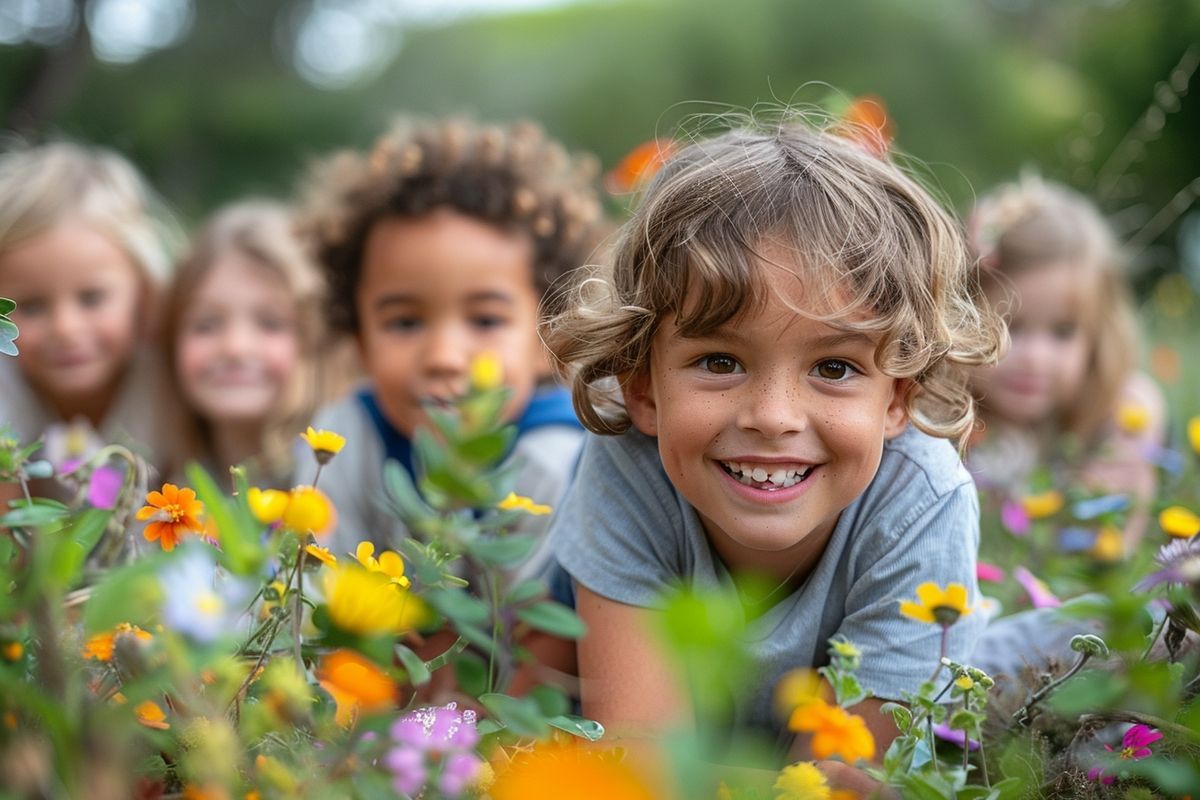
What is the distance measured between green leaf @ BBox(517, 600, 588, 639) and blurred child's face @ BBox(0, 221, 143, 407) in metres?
2.33

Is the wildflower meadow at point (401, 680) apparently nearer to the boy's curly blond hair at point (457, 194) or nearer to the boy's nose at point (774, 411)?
the boy's nose at point (774, 411)

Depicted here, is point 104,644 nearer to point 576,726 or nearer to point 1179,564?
point 576,726

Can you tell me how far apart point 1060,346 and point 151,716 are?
8.60 feet

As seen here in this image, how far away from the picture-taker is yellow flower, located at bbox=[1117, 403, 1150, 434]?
276cm

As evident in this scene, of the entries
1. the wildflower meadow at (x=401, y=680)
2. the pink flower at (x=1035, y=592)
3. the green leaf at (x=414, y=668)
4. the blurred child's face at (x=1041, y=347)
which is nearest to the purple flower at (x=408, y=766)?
the wildflower meadow at (x=401, y=680)

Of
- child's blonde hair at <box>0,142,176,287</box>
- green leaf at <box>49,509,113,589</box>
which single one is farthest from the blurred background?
green leaf at <box>49,509,113,589</box>

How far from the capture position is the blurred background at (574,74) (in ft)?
25.4

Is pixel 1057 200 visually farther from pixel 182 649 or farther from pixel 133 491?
pixel 182 649

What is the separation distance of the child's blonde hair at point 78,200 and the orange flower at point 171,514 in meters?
2.04

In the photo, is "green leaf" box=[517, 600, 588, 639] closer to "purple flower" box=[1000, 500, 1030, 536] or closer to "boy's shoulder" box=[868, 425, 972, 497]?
"boy's shoulder" box=[868, 425, 972, 497]

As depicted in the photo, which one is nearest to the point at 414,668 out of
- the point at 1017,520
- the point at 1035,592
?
the point at 1035,592

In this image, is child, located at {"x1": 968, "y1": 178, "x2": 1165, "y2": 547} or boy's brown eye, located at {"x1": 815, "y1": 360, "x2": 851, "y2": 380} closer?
boy's brown eye, located at {"x1": 815, "y1": 360, "x2": 851, "y2": 380}

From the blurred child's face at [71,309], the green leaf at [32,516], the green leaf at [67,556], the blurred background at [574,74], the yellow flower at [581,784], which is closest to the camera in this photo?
the yellow flower at [581,784]

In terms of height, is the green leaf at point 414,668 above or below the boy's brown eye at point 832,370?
below
